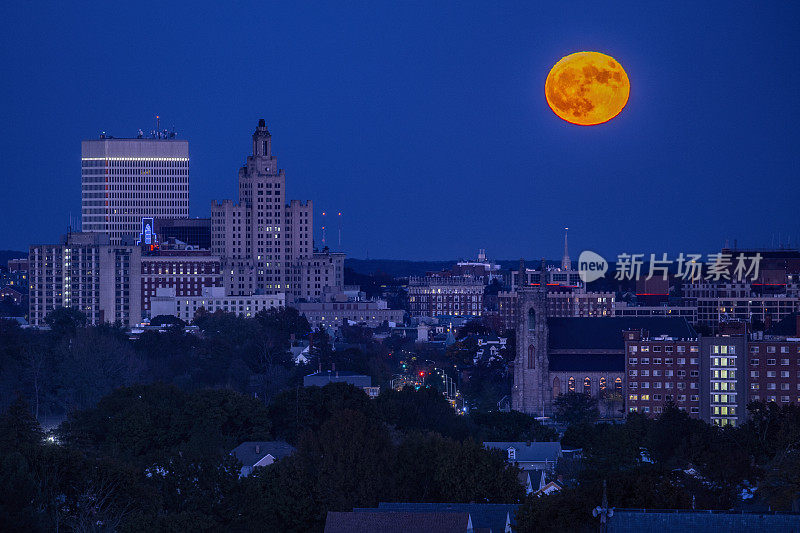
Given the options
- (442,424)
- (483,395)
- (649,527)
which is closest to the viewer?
(649,527)

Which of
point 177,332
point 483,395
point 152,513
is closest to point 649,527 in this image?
point 152,513

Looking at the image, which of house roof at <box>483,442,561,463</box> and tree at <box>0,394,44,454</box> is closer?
tree at <box>0,394,44,454</box>

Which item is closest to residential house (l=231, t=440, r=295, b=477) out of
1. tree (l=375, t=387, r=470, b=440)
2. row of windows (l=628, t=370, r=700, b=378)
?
tree (l=375, t=387, r=470, b=440)

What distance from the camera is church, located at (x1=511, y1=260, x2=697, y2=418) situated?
458 feet

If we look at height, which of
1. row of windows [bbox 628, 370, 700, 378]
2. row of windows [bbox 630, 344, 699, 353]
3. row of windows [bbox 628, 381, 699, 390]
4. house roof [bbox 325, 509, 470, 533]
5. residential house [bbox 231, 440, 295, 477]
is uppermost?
row of windows [bbox 630, 344, 699, 353]

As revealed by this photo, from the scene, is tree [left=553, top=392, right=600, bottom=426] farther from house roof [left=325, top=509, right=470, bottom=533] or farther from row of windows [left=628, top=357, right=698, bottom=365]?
house roof [left=325, top=509, right=470, bottom=533]

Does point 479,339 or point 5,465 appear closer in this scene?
point 5,465

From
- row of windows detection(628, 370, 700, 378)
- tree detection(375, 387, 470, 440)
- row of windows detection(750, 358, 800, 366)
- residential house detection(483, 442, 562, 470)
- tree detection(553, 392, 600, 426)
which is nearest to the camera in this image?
residential house detection(483, 442, 562, 470)

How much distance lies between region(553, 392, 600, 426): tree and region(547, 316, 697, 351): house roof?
358 inches

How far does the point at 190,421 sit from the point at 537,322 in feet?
208

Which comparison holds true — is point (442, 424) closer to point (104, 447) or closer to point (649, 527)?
point (104, 447)

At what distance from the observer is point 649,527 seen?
48.6 metres

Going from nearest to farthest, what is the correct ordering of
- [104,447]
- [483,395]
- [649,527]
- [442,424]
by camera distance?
[649,527], [104,447], [442,424], [483,395]

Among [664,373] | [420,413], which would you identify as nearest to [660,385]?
[664,373]
